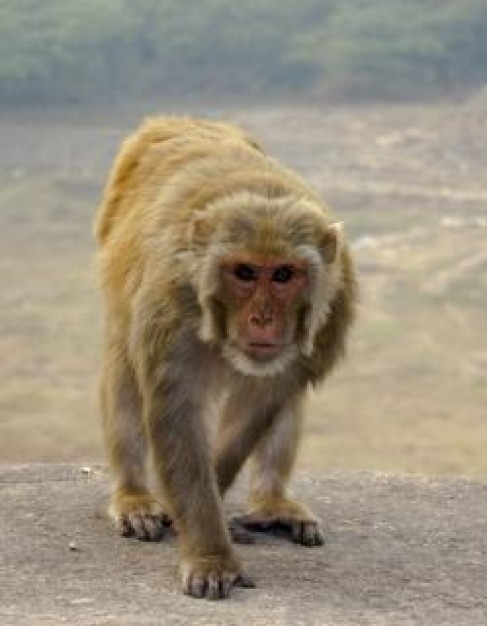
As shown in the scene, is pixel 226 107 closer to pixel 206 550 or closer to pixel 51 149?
pixel 51 149

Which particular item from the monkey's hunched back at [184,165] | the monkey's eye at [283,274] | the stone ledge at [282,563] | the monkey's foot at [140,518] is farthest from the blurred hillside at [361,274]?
the monkey's eye at [283,274]

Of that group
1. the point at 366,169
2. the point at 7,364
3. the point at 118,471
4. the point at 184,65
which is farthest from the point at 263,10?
the point at 118,471

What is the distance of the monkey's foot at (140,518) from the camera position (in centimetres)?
632

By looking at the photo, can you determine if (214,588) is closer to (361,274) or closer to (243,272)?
(243,272)

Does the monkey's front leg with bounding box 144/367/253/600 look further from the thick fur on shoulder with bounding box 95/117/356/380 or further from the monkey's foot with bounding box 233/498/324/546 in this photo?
the monkey's foot with bounding box 233/498/324/546

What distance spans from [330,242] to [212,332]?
0.49 m

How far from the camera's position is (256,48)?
32.4m

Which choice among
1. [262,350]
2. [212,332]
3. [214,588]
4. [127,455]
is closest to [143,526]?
[127,455]

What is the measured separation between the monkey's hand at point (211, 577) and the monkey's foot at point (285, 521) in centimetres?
76

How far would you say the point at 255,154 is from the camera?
621cm

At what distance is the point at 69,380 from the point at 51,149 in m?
10.2

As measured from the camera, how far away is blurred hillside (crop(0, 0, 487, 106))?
102ft

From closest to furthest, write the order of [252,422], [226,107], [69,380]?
[252,422] → [69,380] → [226,107]

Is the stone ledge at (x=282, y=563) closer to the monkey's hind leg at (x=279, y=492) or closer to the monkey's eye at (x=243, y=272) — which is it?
the monkey's hind leg at (x=279, y=492)
